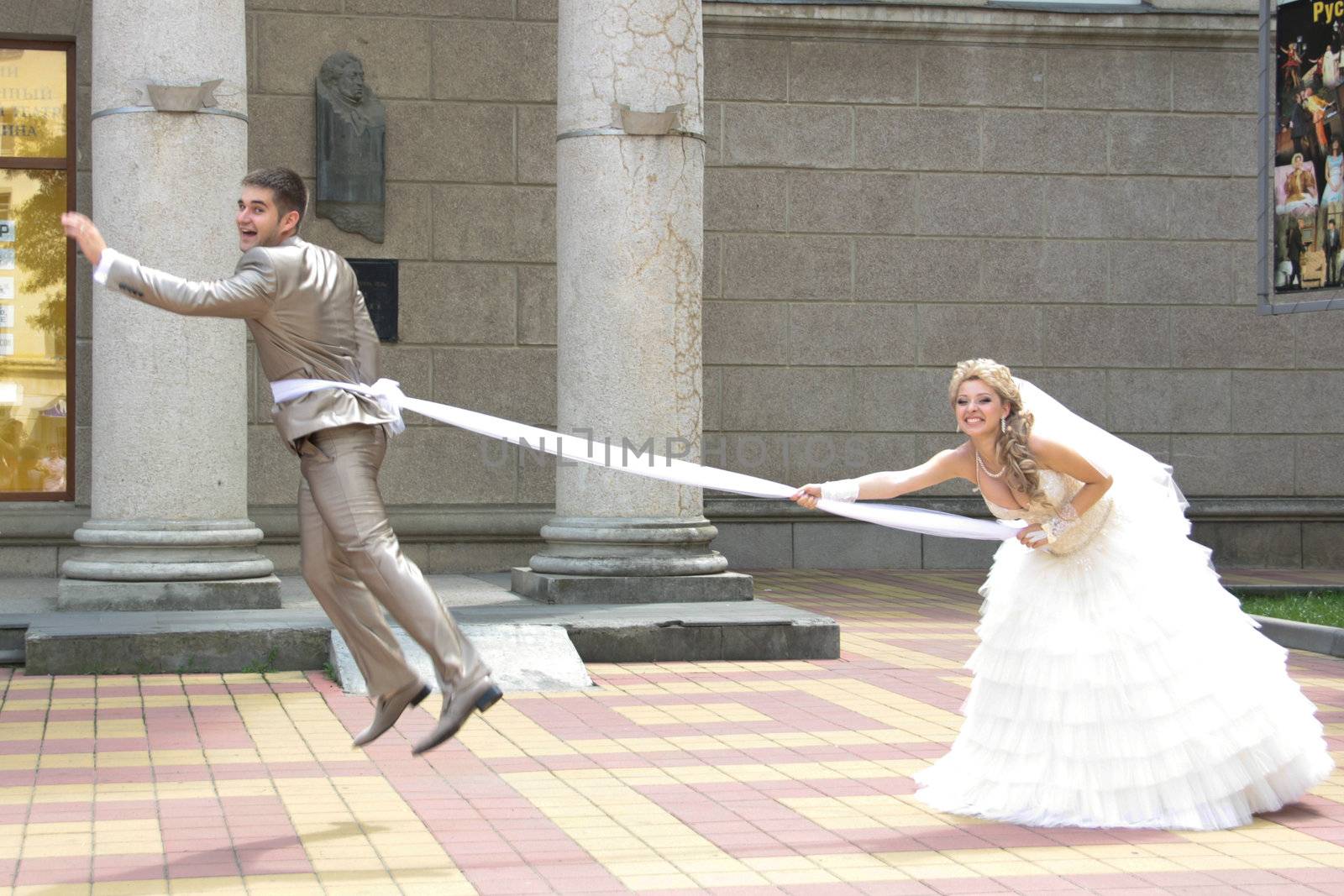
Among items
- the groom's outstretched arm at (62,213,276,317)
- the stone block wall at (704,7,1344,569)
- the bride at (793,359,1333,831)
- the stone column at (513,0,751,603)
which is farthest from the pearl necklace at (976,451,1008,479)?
the stone block wall at (704,7,1344,569)

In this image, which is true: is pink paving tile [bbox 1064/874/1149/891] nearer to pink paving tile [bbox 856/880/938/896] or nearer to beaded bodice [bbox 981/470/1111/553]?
pink paving tile [bbox 856/880/938/896]

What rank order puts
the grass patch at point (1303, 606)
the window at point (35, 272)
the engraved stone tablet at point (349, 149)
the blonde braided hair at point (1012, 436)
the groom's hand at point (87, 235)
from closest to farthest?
the groom's hand at point (87, 235) < the blonde braided hair at point (1012, 436) < the grass patch at point (1303, 606) < the window at point (35, 272) < the engraved stone tablet at point (349, 149)

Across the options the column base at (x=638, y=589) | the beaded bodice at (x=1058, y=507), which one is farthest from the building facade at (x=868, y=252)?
the beaded bodice at (x=1058, y=507)

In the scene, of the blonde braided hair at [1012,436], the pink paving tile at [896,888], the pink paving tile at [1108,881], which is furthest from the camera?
the blonde braided hair at [1012,436]

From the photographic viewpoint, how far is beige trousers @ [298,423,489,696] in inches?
218

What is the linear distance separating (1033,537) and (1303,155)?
583cm

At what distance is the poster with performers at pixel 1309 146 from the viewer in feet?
33.3

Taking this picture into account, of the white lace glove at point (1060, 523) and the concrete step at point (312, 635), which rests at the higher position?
the white lace glove at point (1060, 523)

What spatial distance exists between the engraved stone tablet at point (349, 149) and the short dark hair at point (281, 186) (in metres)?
7.32

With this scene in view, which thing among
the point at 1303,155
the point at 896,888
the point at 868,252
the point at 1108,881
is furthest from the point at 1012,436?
the point at 868,252

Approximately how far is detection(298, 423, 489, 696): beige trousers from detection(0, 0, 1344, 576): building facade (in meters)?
7.43

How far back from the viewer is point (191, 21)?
955 centimetres

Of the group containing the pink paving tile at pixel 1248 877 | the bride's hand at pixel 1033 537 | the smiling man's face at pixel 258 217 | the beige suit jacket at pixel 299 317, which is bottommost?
the pink paving tile at pixel 1248 877

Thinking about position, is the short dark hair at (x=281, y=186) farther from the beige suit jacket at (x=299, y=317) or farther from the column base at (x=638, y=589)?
the column base at (x=638, y=589)
